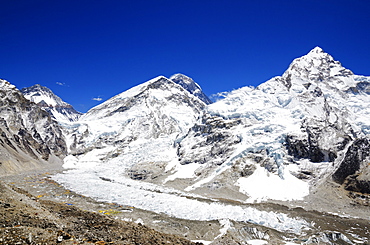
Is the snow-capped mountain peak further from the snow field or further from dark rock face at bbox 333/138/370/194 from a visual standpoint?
the snow field

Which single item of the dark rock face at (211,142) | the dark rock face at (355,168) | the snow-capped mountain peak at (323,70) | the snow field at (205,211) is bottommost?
the snow field at (205,211)

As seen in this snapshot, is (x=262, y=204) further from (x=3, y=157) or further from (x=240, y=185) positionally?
(x=3, y=157)

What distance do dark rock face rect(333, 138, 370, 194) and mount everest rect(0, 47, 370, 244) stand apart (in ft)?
0.58

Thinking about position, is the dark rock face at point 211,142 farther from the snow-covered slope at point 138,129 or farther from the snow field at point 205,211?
the snow field at point 205,211

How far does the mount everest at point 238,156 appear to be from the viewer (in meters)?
44.2

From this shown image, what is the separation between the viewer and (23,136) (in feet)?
345

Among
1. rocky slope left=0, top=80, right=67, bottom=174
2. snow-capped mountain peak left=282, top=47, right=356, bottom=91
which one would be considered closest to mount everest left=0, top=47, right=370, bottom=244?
rocky slope left=0, top=80, right=67, bottom=174

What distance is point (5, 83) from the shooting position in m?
125

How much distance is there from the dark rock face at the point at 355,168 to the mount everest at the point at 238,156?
0.18m

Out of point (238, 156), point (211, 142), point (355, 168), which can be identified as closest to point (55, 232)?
point (355, 168)

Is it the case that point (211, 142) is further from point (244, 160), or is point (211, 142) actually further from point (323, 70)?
point (323, 70)

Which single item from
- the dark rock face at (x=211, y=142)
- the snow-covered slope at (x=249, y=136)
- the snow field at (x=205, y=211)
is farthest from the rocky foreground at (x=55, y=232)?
the dark rock face at (x=211, y=142)

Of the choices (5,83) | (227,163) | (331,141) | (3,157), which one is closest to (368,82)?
(331,141)

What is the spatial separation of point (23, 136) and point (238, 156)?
92.5 m
